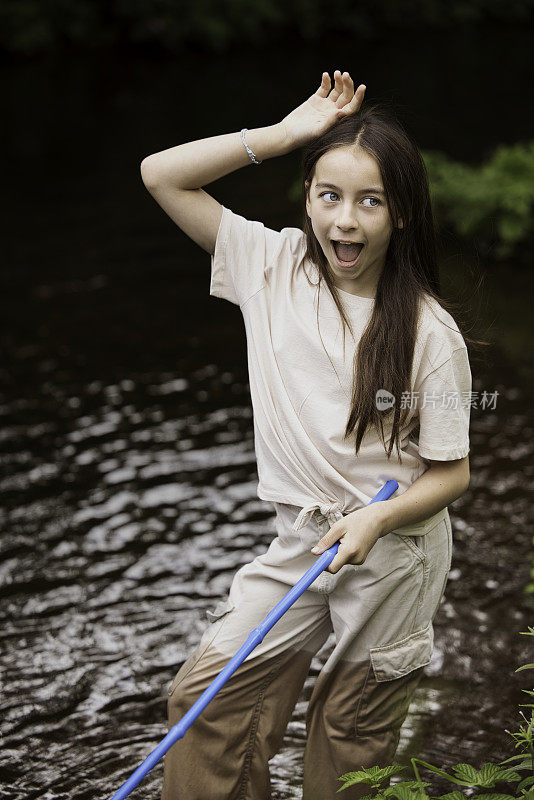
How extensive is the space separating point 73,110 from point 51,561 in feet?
45.9

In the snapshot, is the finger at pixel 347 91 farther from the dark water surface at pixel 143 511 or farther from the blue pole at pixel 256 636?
the blue pole at pixel 256 636

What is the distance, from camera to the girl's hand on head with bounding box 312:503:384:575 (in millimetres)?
2217

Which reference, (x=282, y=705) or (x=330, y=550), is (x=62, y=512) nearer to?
(x=282, y=705)

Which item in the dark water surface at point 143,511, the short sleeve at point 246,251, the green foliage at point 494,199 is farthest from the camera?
the green foliage at point 494,199

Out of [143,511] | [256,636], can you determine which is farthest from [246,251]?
[143,511]

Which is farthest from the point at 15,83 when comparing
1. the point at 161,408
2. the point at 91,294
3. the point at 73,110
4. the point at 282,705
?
the point at 282,705

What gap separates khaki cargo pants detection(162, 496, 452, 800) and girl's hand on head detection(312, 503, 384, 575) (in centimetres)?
15

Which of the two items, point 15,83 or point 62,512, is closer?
point 62,512

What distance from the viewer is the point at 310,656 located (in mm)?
2592

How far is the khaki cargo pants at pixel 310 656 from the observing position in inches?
96.0

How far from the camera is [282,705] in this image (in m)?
2.58

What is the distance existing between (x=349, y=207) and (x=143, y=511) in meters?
2.93

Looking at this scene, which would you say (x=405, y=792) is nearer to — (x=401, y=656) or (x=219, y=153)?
(x=401, y=656)

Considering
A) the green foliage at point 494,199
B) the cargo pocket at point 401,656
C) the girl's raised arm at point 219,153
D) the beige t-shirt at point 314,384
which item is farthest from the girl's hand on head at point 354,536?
the green foliage at point 494,199
